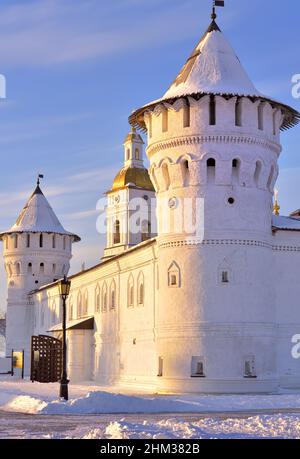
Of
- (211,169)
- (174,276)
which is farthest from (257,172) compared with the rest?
A: (174,276)

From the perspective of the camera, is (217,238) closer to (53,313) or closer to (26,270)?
(53,313)

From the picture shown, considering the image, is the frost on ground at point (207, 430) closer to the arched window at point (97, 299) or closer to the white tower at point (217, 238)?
the white tower at point (217, 238)

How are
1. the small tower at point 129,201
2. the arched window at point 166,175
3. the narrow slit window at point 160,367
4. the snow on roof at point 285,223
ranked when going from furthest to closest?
the small tower at point 129,201, the snow on roof at point 285,223, the arched window at point 166,175, the narrow slit window at point 160,367

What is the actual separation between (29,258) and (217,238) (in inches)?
1065

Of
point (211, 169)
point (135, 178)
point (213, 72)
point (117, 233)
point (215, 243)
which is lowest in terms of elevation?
point (215, 243)

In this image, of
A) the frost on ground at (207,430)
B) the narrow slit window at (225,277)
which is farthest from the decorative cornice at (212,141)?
the frost on ground at (207,430)

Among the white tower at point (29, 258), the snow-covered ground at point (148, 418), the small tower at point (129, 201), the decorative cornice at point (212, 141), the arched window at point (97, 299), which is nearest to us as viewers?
the snow-covered ground at point (148, 418)

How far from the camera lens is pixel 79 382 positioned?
36.4 meters

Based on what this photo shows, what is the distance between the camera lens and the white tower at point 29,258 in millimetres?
50375

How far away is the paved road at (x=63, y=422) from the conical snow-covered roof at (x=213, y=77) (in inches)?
494

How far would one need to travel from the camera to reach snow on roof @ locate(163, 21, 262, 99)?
26.0 metres

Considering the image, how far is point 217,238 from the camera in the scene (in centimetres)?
2558
